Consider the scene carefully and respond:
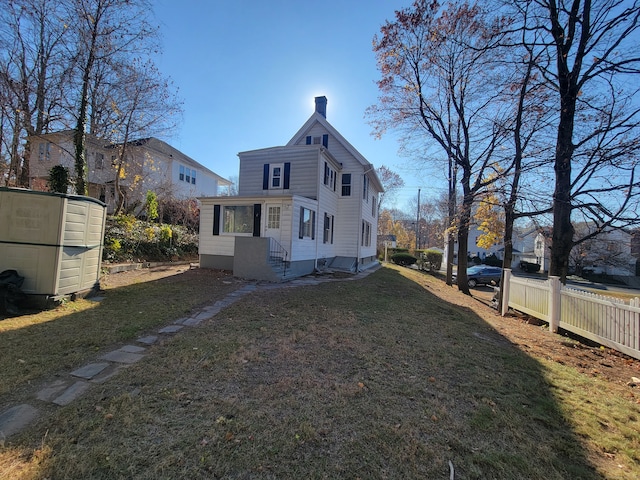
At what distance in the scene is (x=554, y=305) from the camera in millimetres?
7355

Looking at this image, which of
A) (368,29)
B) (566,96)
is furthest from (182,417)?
(368,29)

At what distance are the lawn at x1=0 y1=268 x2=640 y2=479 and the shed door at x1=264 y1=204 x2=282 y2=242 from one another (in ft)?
23.4

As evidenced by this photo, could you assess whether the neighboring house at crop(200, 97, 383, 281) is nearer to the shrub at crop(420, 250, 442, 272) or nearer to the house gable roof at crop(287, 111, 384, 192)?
the house gable roof at crop(287, 111, 384, 192)

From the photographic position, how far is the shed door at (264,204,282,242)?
11820 mm

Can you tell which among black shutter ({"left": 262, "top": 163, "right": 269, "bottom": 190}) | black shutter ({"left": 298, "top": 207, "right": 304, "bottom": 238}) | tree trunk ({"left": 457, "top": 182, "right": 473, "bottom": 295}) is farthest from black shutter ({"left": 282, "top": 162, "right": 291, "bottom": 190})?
tree trunk ({"left": 457, "top": 182, "right": 473, "bottom": 295})

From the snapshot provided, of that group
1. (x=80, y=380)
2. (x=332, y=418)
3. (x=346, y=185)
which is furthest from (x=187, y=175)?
(x=332, y=418)

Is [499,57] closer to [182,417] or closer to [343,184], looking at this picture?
[343,184]

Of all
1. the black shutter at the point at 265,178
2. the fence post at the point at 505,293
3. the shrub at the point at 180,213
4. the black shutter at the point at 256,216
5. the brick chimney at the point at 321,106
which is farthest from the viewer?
the shrub at the point at 180,213

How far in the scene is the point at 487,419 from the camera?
2.88m

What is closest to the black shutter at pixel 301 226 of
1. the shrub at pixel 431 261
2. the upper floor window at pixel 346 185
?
the upper floor window at pixel 346 185

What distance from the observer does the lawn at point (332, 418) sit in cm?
218

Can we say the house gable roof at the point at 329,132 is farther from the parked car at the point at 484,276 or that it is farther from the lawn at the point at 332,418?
the lawn at the point at 332,418

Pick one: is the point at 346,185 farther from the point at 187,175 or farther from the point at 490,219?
the point at 187,175

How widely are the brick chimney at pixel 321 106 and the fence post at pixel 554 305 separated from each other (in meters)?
14.8
